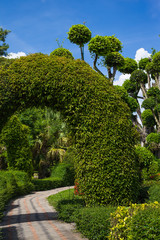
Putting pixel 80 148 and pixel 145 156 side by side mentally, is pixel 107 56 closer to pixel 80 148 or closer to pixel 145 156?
pixel 145 156

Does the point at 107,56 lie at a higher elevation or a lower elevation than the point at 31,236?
higher

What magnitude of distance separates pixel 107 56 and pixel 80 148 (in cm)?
1000

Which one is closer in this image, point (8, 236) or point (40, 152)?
point (8, 236)

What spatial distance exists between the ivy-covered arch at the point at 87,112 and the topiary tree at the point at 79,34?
23.8 feet

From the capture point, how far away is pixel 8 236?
5.90 metres

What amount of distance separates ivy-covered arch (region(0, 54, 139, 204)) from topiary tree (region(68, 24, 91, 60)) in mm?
7254

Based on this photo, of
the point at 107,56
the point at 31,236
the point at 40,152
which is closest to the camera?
the point at 31,236

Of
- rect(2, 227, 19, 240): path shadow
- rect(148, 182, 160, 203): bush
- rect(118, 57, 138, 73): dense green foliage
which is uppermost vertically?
rect(118, 57, 138, 73): dense green foliage

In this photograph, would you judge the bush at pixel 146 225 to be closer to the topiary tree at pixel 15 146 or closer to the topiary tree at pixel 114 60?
the topiary tree at pixel 114 60

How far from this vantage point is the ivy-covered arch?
6.21 m

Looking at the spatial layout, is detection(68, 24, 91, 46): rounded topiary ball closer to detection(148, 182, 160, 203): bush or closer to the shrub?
detection(148, 182, 160, 203): bush

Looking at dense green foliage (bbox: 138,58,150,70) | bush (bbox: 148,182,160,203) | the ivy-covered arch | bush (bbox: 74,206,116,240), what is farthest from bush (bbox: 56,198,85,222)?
dense green foliage (bbox: 138,58,150,70)


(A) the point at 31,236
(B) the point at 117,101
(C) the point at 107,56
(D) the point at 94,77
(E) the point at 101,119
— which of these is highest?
(C) the point at 107,56

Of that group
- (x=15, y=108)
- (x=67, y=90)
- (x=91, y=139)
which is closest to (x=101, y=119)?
(x=91, y=139)
